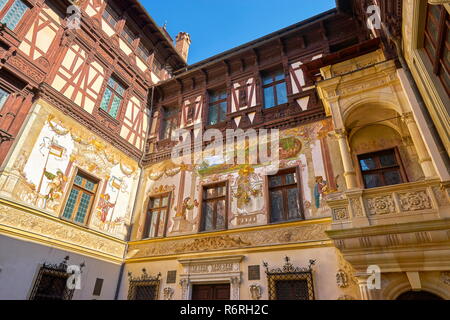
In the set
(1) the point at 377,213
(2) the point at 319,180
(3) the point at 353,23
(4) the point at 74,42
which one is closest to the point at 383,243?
(1) the point at 377,213

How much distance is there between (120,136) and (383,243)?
9672 mm

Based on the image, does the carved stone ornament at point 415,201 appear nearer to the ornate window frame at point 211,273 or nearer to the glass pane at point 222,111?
the ornate window frame at point 211,273

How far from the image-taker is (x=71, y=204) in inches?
346

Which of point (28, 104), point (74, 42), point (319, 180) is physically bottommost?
point (319, 180)

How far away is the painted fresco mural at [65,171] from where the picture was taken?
24.5 feet

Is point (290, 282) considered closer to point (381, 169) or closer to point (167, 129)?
point (381, 169)

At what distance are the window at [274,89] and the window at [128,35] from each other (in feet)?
22.6

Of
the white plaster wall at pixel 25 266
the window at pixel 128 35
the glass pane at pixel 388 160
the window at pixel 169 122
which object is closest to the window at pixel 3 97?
the white plaster wall at pixel 25 266

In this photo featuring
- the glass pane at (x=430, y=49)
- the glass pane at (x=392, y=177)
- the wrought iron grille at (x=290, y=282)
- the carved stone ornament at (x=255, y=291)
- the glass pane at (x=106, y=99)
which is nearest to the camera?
the glass pane at (x=430, y=49)

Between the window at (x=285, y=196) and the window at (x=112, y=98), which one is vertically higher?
the window at (x=112, y=98)

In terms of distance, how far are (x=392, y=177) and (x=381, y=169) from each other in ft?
1.12

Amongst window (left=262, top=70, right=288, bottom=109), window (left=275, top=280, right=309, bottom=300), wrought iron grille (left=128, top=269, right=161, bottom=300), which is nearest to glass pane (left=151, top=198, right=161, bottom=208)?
wrought iron grille (left=128, top=269, right=161, bottom=300)
